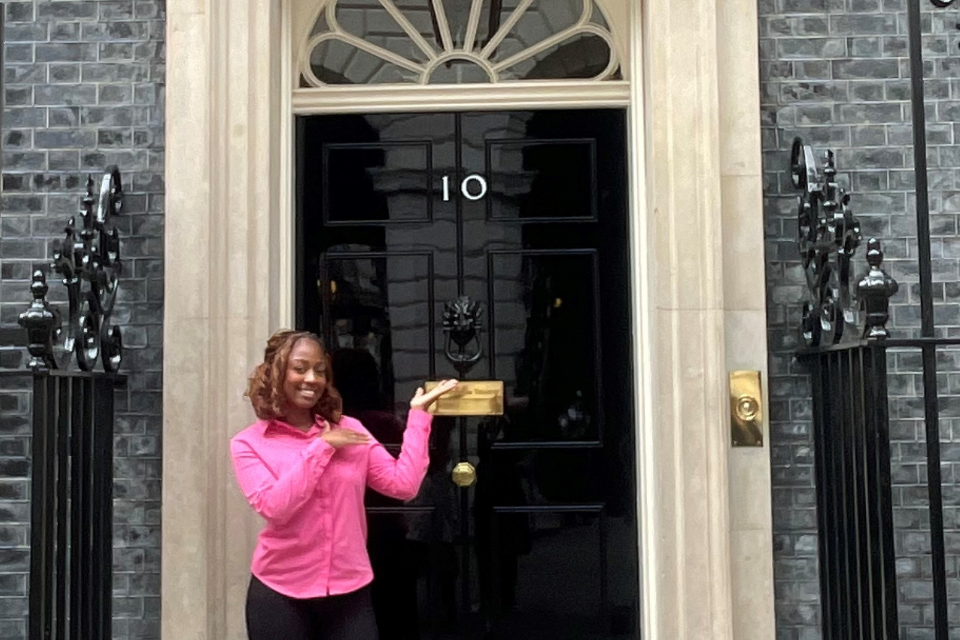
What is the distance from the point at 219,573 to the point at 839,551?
2.21m

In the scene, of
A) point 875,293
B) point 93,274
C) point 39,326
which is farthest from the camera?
point 93,274

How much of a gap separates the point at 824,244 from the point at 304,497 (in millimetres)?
1998

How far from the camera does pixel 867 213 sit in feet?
15.6

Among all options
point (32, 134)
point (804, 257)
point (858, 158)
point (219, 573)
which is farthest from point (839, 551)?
point (32, 134)

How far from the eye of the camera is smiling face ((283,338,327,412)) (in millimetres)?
4082

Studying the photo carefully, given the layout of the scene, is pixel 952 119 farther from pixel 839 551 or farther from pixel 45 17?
pixel 45 17

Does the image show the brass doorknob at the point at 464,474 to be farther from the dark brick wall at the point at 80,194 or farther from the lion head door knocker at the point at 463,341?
the dark brick wall at the point at 80,194

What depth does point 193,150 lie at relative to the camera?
4.63 meters

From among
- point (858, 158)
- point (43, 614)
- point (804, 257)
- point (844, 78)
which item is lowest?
point (43, 614)

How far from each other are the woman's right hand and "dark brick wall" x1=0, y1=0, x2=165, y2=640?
39.3 inches

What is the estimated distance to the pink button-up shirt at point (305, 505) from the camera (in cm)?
393

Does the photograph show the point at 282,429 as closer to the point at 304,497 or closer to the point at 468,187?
the point at 304,497

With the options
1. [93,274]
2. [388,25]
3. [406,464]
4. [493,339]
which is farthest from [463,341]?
[93,274]

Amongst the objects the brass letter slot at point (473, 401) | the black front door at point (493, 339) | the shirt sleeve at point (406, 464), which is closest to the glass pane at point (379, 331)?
the black front door at point (493, 339)
